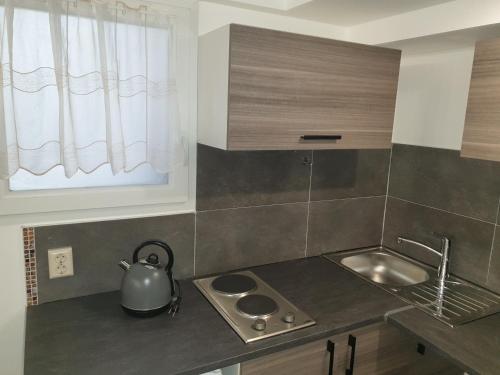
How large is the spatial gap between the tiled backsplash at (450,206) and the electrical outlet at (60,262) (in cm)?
170

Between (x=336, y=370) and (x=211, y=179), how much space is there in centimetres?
92

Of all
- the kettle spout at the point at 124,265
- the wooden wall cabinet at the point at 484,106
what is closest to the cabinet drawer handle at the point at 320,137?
the wooden wall cabinet at the point at 484,106

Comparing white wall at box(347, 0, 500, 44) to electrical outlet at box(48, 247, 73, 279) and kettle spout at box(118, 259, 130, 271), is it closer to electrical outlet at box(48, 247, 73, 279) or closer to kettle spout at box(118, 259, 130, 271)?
kettle spout at box(118, 259, 130, 271)

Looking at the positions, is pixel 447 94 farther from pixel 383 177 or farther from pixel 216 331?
pixel 216 331

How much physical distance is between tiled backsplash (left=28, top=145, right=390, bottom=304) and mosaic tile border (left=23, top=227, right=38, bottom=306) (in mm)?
13

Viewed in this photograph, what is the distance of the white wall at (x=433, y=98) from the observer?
1.81 metres

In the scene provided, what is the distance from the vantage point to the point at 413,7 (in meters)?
1.57

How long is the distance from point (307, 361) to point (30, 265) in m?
1.08

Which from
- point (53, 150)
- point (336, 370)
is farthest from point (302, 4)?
point (336, 370)

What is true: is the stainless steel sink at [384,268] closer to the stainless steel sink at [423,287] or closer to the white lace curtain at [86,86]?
the stainless steel sink at [423,287]

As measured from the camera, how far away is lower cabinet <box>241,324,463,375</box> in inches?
52.3

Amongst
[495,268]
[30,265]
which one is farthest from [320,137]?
[30,265]

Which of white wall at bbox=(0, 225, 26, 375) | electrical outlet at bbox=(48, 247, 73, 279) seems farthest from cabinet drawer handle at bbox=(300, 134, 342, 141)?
white wall at bbox=(0, 225, 26, 375)

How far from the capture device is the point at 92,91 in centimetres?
133
